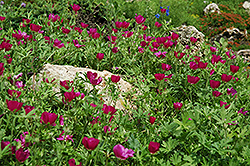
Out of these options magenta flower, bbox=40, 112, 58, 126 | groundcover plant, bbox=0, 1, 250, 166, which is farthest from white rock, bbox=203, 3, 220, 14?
Answer: magenta flower, bbox=40, 112, 58, 126

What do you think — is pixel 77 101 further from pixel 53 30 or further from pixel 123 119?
pixel 53 30

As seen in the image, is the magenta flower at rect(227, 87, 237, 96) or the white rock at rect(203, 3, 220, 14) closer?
the magenta flower at rect(227, 87, 237, 96)

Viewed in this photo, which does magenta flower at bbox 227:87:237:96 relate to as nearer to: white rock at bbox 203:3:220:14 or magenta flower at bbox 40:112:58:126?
magenta flower at bbox 40:112:58:126

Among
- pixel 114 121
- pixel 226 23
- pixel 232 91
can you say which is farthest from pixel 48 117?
pixel 226 23

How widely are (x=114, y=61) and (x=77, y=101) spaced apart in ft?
4.22

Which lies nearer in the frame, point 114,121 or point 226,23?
point 114,121

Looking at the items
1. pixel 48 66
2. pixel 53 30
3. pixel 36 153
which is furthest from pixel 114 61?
pixel 36 153

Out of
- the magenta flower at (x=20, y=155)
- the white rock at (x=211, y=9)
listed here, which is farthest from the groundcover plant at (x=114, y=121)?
the white rock at (x=211, y=9)

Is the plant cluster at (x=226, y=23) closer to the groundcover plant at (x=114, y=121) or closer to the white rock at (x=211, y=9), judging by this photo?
the white rock at (x=211, y=9)

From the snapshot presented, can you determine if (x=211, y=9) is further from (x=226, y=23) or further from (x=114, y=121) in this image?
(x=114, y=121)

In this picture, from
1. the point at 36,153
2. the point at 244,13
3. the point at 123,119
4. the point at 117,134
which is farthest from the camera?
the point at 244,13

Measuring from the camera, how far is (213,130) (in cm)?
182

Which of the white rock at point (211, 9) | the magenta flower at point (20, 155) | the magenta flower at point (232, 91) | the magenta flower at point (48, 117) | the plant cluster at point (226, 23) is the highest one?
the white rock at point (211, 9)

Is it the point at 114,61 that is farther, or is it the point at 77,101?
the point at 114,61
